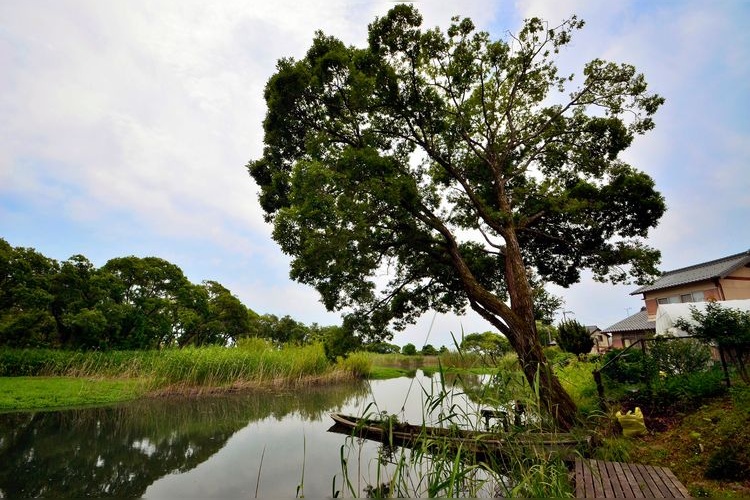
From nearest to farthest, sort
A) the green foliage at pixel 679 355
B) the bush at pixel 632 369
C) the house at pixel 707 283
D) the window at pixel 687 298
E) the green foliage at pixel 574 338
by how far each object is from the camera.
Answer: the green foliage at pixel 679 355
the bush at pixel 632 369
the green foliage at pixel 574 338
the house at pixel 707 283
the window at pixel 687 298

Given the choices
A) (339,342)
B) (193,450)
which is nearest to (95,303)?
(193,450)

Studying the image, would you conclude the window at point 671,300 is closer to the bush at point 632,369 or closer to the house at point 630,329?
the house at point 630,329

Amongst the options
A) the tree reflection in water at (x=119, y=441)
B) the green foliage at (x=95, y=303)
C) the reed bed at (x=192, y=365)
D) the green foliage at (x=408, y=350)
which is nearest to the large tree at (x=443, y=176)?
the tree reflection in water at (x=119, y=441)

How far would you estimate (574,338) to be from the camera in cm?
1370

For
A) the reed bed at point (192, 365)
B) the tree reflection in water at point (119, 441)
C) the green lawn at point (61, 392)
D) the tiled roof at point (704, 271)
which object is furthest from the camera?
the tiled roof at point (704, 271)

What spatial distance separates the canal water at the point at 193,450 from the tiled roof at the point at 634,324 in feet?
59.9

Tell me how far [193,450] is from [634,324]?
25.0 m

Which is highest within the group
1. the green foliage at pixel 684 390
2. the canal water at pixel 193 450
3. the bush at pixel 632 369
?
the bush at pixel 632 369

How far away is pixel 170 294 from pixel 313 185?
17.4m

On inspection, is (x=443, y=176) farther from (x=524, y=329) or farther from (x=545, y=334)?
(x=545, y=334)

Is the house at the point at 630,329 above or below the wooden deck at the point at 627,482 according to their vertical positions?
above

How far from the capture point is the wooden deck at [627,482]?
284cm

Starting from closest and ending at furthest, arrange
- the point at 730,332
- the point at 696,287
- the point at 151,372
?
the point at 730,332, the point at 151,372, the point at 696,287

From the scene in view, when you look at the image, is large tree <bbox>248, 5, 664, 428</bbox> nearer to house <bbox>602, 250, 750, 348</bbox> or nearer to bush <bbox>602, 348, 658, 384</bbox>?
bush <bbox>602, 348, 658, 384</bbox>
